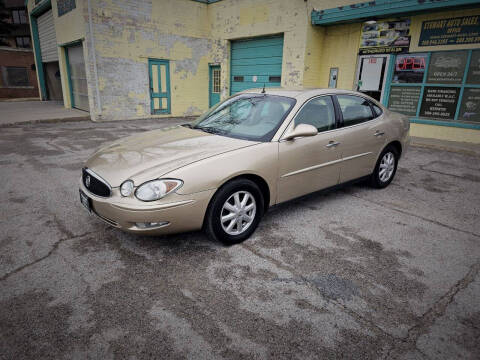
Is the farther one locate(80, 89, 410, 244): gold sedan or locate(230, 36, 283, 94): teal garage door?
locate(230, 36, 283, 94): teal garage door

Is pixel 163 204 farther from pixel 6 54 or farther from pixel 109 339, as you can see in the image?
pixel 6 54

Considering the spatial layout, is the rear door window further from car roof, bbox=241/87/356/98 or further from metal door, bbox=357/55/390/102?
metal door, bbox=357/55/390/102

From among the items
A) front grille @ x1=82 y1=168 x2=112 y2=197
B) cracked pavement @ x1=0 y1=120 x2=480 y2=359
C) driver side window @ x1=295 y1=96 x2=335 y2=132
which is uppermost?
driver side window @ x1=295 y1=96 x2=335 y2=132

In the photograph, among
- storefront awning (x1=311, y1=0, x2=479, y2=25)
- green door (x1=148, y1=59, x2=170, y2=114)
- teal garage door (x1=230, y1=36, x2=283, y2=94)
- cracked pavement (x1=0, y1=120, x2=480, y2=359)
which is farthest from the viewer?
green door (x1=148, y1=59, x2=170, y2=114)

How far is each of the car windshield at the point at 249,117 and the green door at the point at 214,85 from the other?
444 inches

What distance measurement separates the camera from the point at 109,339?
2104 mm

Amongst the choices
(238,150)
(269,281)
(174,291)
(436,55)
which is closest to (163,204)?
(174,291)

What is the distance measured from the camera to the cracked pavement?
2096 mm

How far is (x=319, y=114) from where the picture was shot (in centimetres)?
393

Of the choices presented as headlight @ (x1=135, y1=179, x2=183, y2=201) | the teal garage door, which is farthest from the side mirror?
the teal garage door

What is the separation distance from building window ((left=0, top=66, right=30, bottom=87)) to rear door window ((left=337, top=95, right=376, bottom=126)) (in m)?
29.4

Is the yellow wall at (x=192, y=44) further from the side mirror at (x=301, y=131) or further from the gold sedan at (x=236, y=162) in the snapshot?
the side mirror at (x=301, y=131)

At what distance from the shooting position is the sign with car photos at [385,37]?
9250 mm

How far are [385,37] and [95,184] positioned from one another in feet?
31.9
